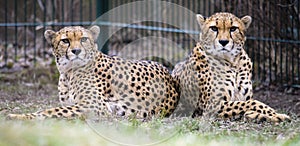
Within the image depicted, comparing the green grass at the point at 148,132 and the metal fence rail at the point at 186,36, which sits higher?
the metal fence rail at the point at 186,36

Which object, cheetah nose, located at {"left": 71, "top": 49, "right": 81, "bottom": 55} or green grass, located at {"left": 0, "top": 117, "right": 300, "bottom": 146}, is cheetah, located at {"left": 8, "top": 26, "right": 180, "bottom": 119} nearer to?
cheetah nose, located at {"left": 71, "top": 49, "right": 81, "bottom": 55}

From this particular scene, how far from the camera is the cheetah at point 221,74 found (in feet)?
21.5

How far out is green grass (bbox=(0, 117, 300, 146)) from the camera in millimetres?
5094

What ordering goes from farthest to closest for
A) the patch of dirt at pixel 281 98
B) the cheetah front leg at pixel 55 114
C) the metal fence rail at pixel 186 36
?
the metal fence rail at pixel 186 36 → the patch of dirt at pixel 281 98 → the cheetah front leg at pixel 55 114

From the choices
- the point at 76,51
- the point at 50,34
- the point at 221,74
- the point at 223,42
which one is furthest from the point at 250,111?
the point at 50,34

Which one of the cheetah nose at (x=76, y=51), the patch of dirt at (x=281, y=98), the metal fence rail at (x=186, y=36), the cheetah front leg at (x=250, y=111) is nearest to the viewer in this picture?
the cheetah front leg at (x=250, y=111)

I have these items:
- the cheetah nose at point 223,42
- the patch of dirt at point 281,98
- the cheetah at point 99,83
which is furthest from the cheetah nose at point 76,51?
the patch of dirt at point 281,98

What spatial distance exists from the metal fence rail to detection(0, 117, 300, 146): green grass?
2567 mm

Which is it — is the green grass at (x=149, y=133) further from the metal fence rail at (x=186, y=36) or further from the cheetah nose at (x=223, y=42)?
the metal fence rail at (x=186, y=36)

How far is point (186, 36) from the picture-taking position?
38.2 feet

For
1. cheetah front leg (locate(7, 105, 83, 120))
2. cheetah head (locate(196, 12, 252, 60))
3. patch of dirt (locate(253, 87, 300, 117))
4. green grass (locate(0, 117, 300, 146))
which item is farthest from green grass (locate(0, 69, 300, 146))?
patch of dirt (locate(253, 87, 300, 117))

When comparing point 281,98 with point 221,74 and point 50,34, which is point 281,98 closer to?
point 221,74

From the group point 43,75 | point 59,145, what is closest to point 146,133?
point 59,145

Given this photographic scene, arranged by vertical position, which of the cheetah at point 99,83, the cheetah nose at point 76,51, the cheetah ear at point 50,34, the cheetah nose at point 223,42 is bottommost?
the cheetah at point 99,83
